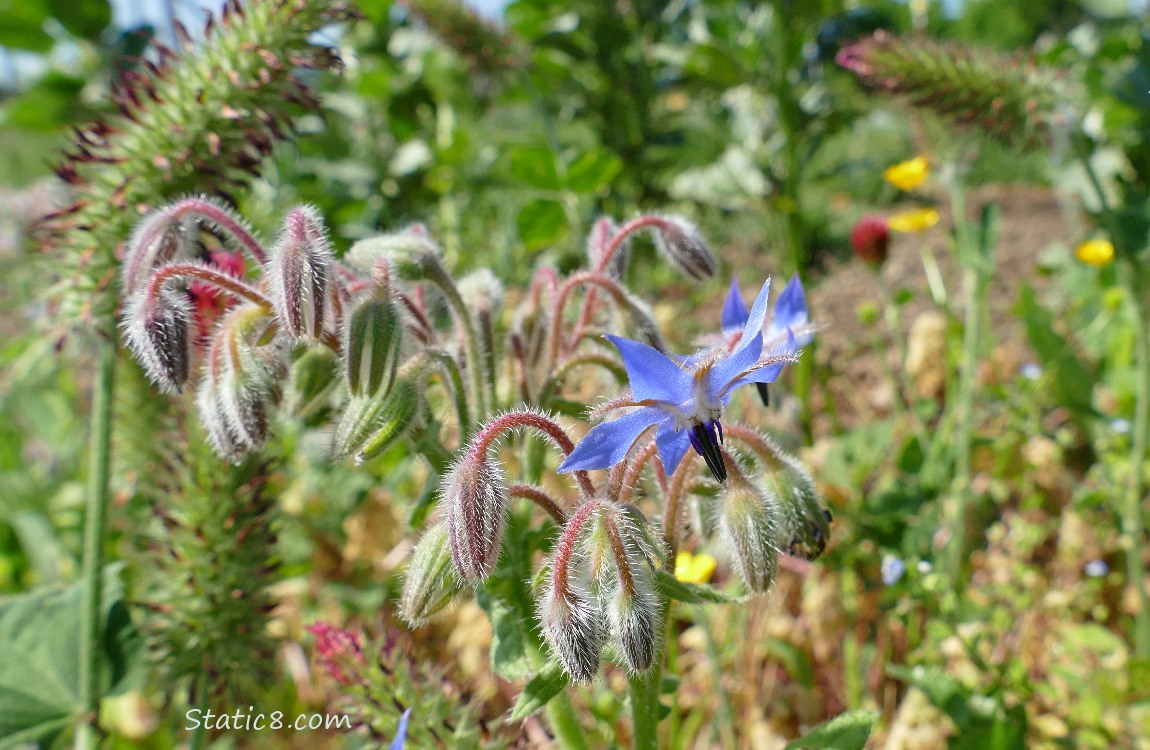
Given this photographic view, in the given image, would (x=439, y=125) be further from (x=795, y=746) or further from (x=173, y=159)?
(x=795, y=746)

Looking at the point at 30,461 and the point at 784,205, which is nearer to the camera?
the point at 784,205

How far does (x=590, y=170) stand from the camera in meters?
2.48

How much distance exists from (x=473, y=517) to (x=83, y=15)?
1878 millimetres

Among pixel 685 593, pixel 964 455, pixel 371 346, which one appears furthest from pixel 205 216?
pixel 964 455

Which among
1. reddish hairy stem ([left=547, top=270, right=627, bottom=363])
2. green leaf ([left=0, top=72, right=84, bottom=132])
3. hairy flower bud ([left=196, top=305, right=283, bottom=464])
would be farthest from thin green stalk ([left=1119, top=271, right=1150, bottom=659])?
green leaf ([left=0, top=72, right=84, bottom=132])

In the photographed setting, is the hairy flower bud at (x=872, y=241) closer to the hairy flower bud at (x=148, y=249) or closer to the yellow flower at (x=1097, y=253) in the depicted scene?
the yellow flower at (x=1097, y=253)

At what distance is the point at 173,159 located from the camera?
139cm

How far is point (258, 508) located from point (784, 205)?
6.15ft

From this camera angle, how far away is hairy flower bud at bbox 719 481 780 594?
0.99 m

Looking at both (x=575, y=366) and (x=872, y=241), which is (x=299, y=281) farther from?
(x=872, y=241)

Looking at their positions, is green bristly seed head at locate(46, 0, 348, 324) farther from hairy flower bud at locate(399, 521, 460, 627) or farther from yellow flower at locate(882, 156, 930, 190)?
yellow flower at locate(882, 156, 930, 190)

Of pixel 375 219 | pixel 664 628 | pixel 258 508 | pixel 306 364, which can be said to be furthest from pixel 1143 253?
pixel 375 219

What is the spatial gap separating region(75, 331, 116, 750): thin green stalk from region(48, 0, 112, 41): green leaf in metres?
1.04

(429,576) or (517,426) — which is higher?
(517,426)
